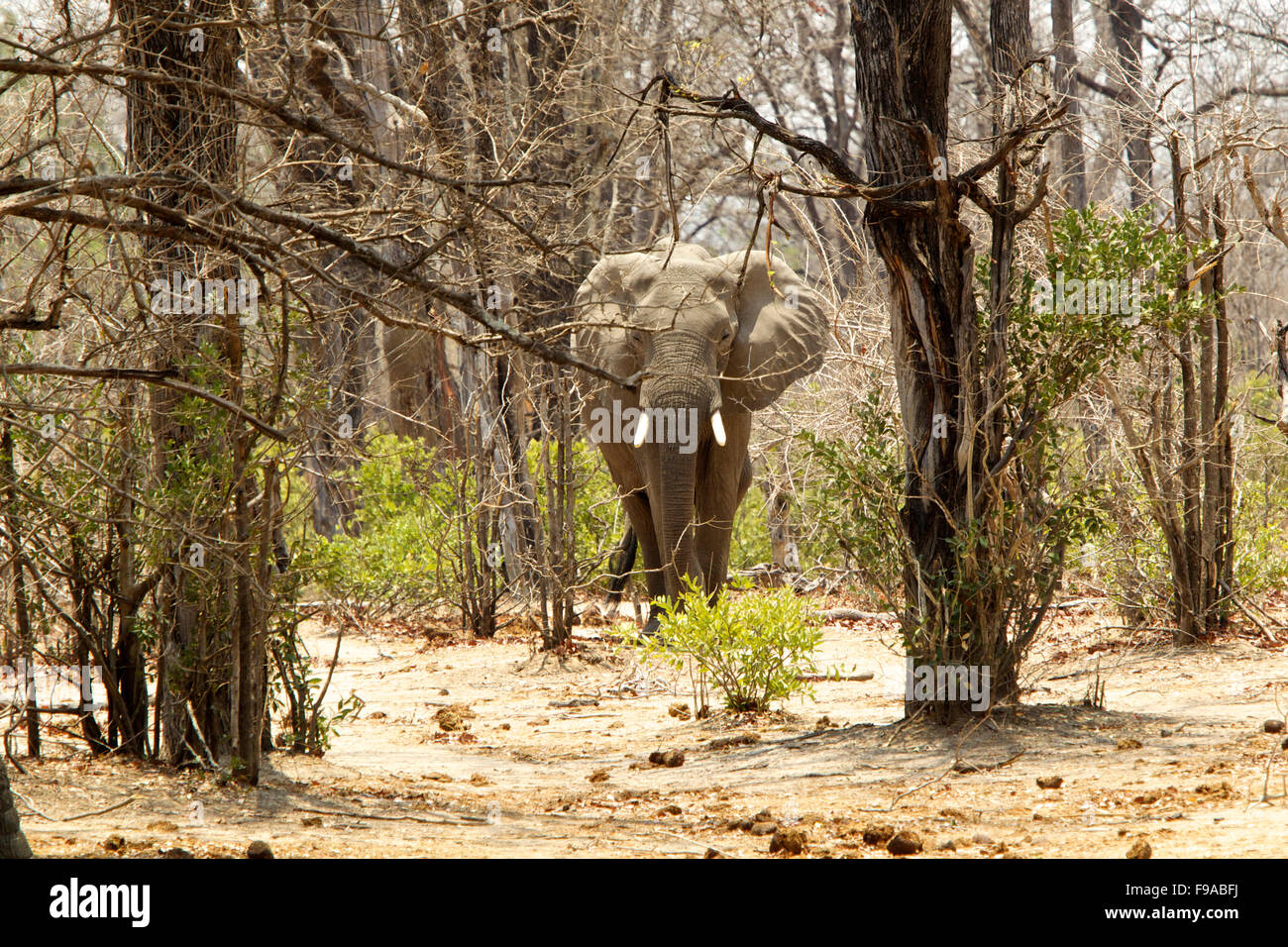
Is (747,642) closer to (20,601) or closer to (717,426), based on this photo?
(717,426)

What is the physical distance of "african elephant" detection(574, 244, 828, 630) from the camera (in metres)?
10.2

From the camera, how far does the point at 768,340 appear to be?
10.9 metres

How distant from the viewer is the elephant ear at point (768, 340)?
426 inches

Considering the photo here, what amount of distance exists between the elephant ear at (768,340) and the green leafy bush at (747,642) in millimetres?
3023

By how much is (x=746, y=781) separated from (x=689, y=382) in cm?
441

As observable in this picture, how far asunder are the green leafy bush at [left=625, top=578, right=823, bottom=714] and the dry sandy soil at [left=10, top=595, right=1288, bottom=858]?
0.65 feet

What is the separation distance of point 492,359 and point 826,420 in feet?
10.9

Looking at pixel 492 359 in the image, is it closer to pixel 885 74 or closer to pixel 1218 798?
pixel 885 74

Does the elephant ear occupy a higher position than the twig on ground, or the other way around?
the elephant ear

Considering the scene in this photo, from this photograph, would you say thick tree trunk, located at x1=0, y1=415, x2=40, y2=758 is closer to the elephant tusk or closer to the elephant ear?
the elephant tusk

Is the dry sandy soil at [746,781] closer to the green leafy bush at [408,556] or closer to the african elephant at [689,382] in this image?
the african elephant at [689,382]

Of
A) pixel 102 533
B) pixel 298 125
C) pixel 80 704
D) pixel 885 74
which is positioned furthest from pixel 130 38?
pixel 885 74

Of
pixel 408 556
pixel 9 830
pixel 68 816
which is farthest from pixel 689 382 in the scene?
pixel 9 830

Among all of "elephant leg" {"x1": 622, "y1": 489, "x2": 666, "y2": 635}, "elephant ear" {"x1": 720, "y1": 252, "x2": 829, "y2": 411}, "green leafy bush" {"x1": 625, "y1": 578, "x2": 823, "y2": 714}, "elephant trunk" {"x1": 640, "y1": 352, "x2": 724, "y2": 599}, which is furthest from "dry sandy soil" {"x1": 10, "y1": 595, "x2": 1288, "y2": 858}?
"elephant ear" {"x1": 720, "y1": 252, "x2": 829, "y2": 411}
